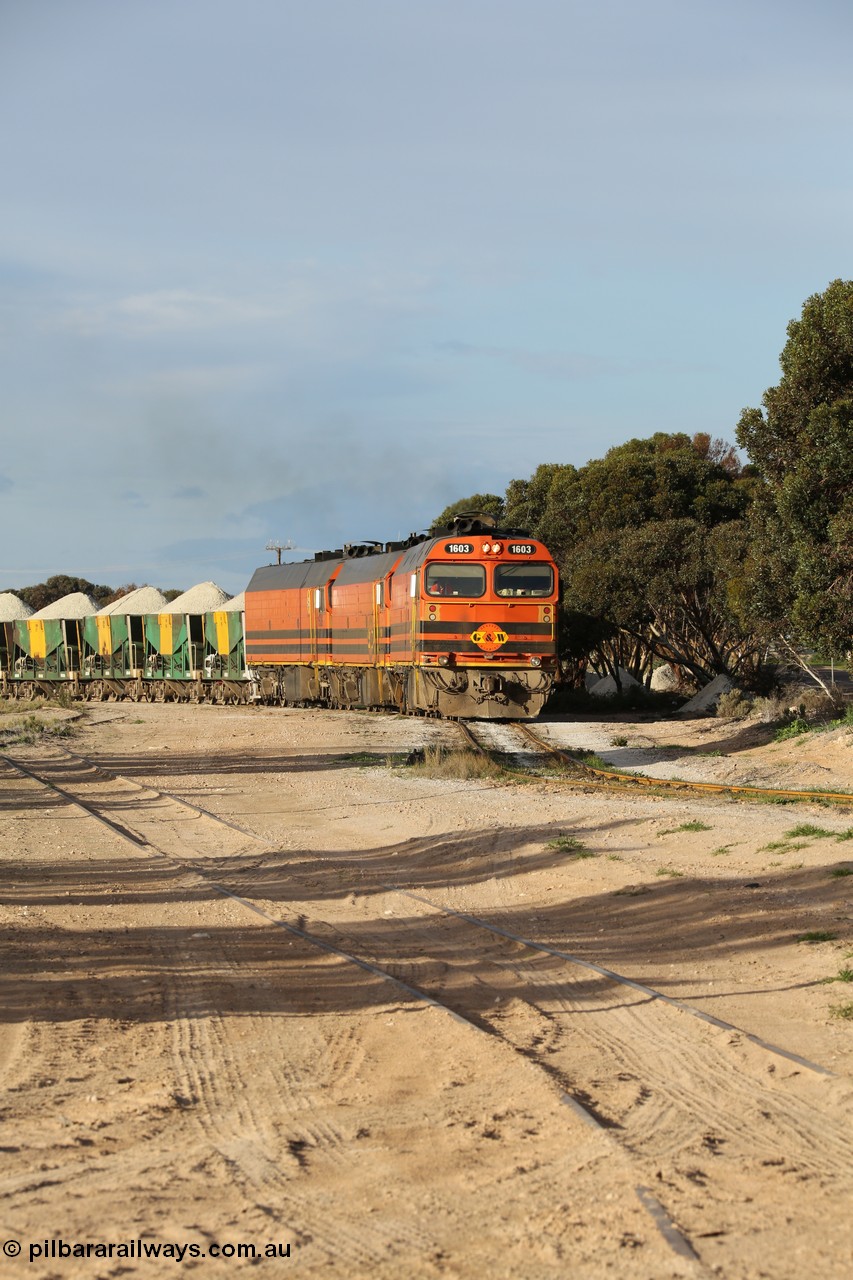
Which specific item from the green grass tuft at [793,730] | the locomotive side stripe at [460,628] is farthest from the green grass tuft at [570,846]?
the green grass tuft at [793,730]

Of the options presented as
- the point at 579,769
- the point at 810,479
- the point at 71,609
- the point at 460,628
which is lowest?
the point at 579,769

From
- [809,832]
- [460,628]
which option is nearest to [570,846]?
[809,832]

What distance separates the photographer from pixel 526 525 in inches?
2170

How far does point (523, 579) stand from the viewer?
80.1 feet

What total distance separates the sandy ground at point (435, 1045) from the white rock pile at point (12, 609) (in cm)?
4529

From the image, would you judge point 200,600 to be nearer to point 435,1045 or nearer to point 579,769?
point 579,769

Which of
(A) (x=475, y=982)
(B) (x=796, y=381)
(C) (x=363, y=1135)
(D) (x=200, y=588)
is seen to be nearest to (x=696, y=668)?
(B) (x=796, y=381)

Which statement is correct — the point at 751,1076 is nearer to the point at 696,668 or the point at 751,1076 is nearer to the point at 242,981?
the point at 242,981

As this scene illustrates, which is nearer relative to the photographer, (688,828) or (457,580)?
(688,828)

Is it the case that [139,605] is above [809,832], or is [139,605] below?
above

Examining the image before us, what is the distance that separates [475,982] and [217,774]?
14.0m

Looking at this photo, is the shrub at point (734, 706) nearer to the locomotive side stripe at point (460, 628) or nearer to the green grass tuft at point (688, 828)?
the locomotive side stripe at point (460, 628)

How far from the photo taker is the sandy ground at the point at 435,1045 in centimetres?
455

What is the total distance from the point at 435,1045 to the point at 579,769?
1402 cm
